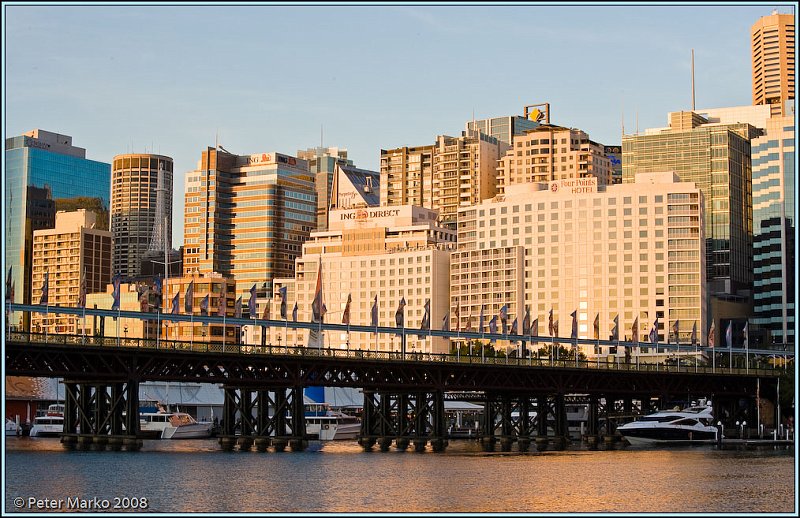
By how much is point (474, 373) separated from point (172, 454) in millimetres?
44416

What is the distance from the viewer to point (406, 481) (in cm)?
Result: 11406

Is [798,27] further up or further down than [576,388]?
further up

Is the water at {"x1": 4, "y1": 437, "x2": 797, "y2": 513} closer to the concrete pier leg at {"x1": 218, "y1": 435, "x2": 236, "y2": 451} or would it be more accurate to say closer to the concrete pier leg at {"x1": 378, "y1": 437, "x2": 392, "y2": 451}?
the concrete pier leg at {"x1": 218, "y1": 435, "x2": 236, "y2": 451}

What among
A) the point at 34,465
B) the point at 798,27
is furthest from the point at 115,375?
the point at 798,27

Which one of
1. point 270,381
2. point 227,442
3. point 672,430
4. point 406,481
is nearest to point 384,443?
point 270,381

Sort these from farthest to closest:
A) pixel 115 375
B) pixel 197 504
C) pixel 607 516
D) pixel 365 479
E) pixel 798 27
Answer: pixel 115 375 < pixel 365 479 < pixel 197 504 < pixel 607 516 < pixel 798 27

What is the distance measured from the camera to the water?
94562 millimetres

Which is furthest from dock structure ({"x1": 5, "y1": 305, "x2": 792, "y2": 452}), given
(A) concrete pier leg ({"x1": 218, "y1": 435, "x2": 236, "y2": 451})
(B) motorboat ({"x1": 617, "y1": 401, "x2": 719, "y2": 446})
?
(B) motorboat ({"x1": 617, "y1": 401, "x2": 719, "y2": 446})

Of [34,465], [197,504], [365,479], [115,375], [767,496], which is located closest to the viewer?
[197,504]

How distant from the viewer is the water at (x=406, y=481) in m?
94.6

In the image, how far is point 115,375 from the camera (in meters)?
147

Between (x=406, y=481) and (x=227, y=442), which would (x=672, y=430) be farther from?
(x=406, y=481)

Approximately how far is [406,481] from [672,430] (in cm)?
8226

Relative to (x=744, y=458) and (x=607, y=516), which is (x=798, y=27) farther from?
(x=744, y=458)
